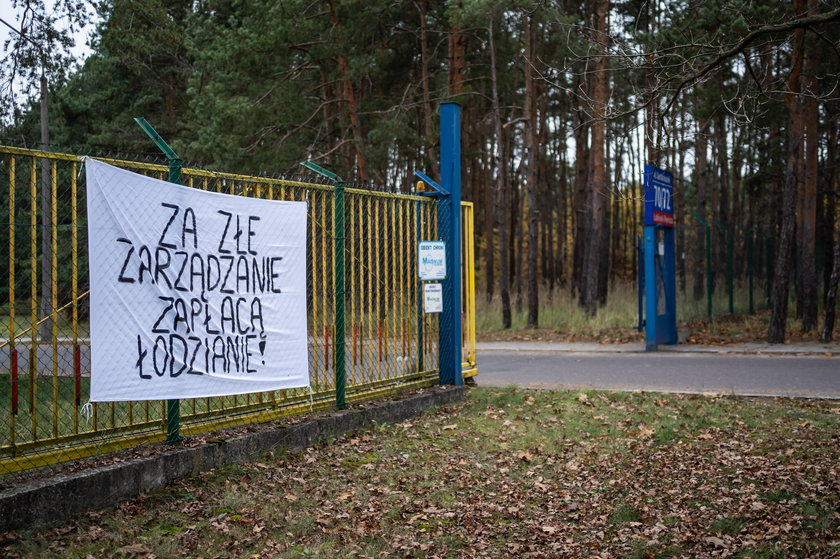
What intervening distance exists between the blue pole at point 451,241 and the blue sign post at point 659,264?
6.31 m

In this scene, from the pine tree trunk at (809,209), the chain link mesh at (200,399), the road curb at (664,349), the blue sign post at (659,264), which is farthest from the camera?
the pine tree trunk at (809,209)

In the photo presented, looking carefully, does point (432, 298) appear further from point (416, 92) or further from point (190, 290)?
point (416, 92)

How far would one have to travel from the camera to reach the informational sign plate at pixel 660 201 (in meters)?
16.5

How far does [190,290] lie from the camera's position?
278 inches

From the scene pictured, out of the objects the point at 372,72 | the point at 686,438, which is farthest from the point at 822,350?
the point at 372,72

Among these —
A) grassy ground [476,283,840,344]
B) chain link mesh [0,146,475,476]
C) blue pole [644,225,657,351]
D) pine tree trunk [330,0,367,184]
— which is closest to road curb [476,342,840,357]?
blue pole [644,225,657,351]

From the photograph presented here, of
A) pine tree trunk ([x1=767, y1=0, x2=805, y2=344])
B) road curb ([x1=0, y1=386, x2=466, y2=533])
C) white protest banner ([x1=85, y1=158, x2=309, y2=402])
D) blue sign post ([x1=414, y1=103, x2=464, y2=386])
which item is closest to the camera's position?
road curb ([x1=0, y1=386, x2=466, y2=533])

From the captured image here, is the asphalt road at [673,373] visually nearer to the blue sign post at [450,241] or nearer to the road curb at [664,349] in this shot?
the road curb at [664,349]

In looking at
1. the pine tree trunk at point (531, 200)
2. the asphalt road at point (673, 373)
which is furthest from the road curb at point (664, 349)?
the pine tree trunk at point (531, 200)

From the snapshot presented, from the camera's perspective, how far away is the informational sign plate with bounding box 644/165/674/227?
54.1ft

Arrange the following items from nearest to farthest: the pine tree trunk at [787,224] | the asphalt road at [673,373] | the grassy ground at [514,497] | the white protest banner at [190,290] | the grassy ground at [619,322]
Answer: the grassy ground at [514,497] → the white protest banner at [190,290] → the asphalt road at [673,373] → the pine tree trunk at [787,224] → the grassy ground at [619,322]

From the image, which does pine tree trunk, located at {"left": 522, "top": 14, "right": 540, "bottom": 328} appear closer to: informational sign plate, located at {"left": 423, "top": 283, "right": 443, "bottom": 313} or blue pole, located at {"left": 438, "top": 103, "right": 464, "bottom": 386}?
blue pole, located at {"left": 438, "top": 103, "right": 464, "bottom": 386}

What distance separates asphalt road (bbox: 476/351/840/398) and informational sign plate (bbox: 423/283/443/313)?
2456 millimetres

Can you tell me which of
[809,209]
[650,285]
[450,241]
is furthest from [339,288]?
[809,209]
